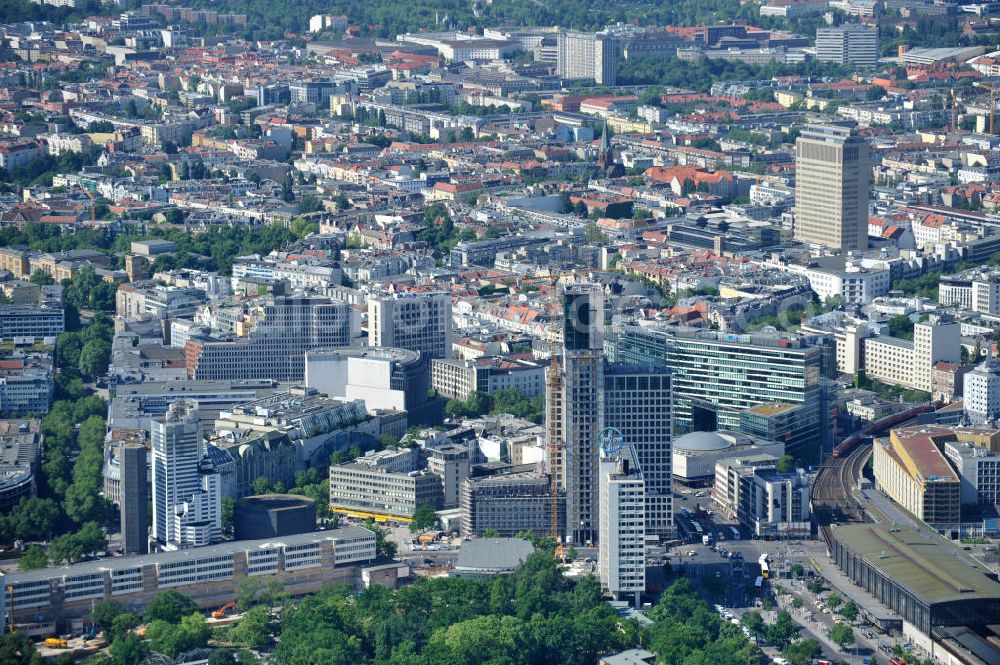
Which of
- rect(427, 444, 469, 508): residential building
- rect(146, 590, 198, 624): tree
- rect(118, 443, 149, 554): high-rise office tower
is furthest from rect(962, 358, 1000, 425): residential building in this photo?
rect(146, 590, 198, 624): tree

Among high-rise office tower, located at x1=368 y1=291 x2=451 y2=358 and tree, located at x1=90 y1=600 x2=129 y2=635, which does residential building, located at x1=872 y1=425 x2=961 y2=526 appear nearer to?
high-rise office tower, located at x1=368 y1=291 x2=451 y2=358

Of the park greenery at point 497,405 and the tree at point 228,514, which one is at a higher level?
the park greenery at point 497,405

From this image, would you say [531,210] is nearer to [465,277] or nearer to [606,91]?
[465,277]

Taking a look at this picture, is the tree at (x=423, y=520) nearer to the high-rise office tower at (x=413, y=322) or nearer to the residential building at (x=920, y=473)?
the residential building at (x=920, y=473)

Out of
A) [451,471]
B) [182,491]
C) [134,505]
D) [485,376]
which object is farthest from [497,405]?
[134,505]

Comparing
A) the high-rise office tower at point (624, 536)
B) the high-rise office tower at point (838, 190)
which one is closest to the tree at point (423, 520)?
the high-rise office tower at point (624, 536)

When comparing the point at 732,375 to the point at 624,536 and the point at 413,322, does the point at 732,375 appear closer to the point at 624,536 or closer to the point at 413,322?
the point at 413,322
